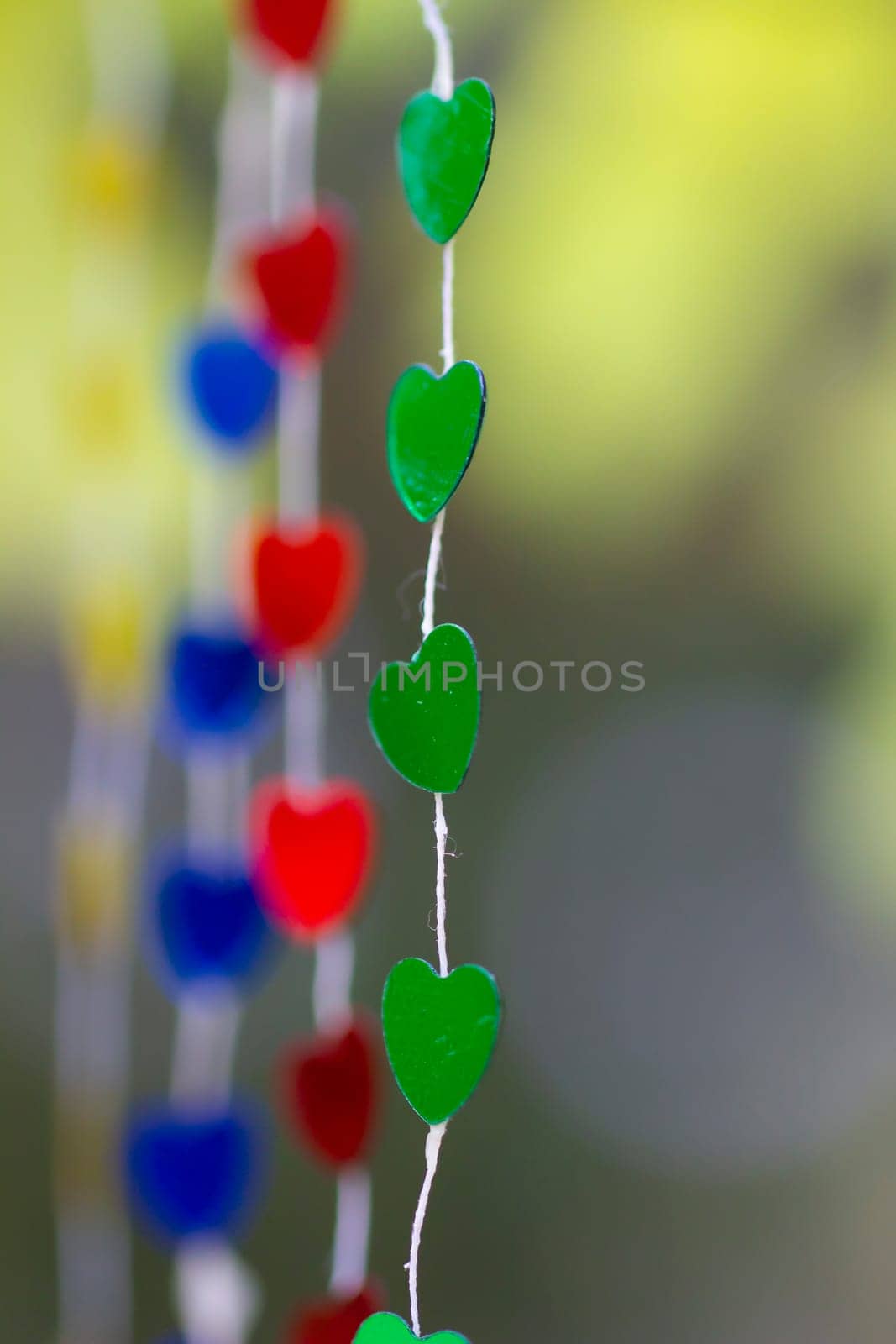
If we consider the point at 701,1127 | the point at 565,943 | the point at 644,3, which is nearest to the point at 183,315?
the point at 644,3

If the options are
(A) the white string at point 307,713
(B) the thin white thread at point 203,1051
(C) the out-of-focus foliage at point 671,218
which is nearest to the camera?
(A) the white string at point 307,713

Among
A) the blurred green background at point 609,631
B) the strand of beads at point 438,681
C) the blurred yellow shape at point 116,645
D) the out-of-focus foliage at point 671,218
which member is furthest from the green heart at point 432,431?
the out-of-focus foliage at point 671,218

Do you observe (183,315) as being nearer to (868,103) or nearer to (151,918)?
(868,103)

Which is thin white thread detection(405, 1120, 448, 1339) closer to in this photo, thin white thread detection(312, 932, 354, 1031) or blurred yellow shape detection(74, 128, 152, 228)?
thin white thread detection(312, 932, 354, 1031)

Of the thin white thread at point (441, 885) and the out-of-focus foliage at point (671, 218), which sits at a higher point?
the out-of-focus foliage at point (671, 218)

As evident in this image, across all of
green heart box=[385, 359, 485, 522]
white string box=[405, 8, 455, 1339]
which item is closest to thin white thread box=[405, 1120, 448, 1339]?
white string box=[405, 8, 455, 1339]

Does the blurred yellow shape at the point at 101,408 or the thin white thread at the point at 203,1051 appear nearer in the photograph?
the blurred yellow shape at the point at 101,408

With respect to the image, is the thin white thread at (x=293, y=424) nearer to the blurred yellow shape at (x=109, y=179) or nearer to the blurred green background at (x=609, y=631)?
the blurred yellow shape at (x=109, y=179)
